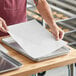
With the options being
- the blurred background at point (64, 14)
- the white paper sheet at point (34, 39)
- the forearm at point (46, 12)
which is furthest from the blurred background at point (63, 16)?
the white paper sheet at point (34, 39)

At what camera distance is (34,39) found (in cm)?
206

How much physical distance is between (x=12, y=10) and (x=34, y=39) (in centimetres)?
72

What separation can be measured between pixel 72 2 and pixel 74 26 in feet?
1.39

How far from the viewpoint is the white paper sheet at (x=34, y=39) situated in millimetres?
1983

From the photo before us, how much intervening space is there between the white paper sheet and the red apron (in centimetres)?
58

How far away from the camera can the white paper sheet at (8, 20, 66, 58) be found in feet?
6.51

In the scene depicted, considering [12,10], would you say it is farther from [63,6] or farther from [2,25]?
[63,6]

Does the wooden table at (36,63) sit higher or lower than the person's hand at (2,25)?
lower

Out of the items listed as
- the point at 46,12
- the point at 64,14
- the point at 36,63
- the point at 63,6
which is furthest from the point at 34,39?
the point at 63,6

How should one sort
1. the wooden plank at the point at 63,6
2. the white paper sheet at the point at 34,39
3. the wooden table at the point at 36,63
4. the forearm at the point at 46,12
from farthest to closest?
the wooden plank at the point at 63,6 → the forearm at the point at 46,12 → the white paper sheet at the point at 34,39 → the wooden table at the point at 36,63

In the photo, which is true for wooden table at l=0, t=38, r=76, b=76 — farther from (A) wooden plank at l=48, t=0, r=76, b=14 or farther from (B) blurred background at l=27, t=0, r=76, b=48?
(A) wooden plank at l=48, t=0, r=76, b=14

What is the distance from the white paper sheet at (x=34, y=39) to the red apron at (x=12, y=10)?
0.58 m

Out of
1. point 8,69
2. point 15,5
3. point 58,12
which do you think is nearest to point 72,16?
point 58,12

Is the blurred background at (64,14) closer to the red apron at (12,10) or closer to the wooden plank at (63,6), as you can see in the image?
the wooden plank at (63,6)
